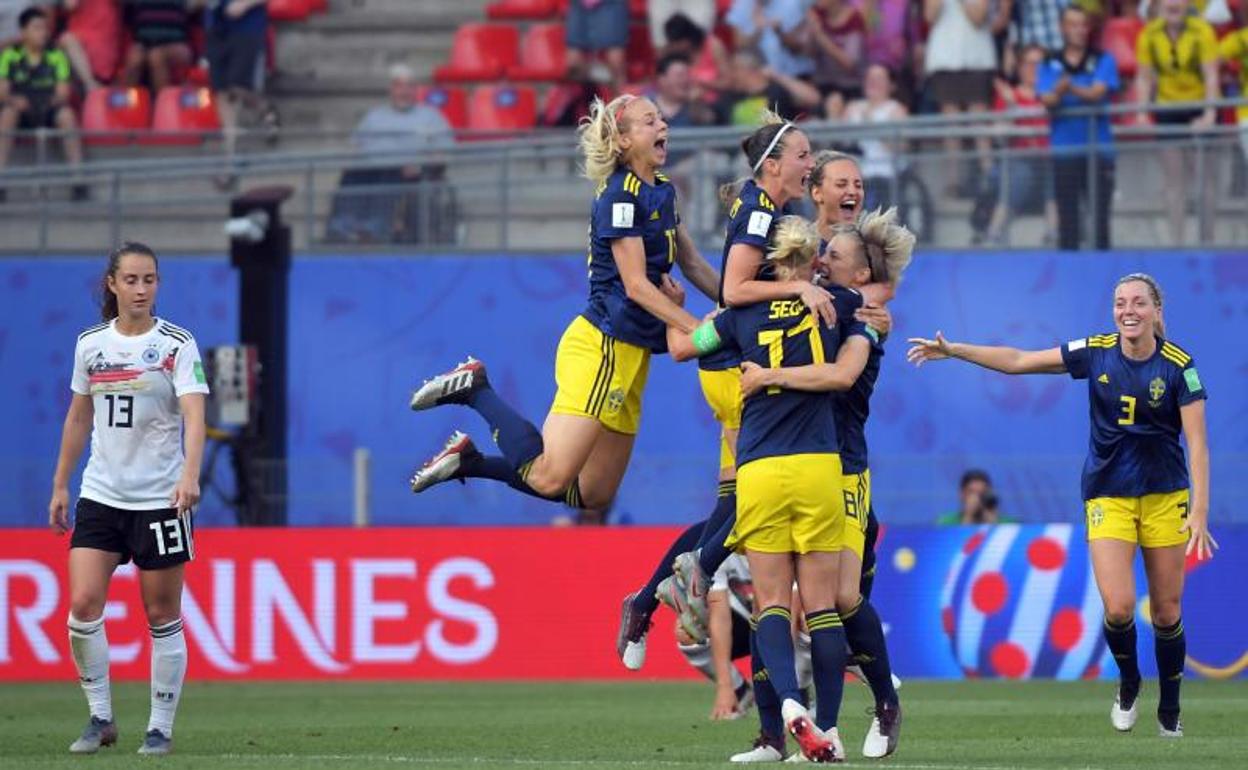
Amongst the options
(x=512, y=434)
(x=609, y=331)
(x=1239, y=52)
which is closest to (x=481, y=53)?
(x=1239, y=52)

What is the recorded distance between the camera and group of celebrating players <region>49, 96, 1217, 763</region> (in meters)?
9.82

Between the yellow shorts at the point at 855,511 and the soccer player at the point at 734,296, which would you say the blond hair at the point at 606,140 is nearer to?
the soccer player at the point at 734,296

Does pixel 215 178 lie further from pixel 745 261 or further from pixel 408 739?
pixel 745 261

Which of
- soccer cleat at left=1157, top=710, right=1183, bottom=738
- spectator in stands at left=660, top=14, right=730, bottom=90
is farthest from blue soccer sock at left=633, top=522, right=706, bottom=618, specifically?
spectator in stands at left=660, top=14, right=730, bottom=90

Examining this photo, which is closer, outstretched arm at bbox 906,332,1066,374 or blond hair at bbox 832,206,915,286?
blond hair at bbox 832,206,915,286

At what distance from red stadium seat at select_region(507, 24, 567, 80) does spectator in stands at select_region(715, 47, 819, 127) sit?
2.15 m

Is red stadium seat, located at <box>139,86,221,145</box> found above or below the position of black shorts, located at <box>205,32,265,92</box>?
below

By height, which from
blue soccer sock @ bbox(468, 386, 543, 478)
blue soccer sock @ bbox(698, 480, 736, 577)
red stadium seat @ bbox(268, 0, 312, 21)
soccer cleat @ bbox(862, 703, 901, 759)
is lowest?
soccer cleat @ bbox(862, 703, 901, 759)

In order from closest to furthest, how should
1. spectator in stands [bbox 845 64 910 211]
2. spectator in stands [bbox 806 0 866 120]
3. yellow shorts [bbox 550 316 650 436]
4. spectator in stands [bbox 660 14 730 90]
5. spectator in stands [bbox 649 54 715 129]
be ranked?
1. yellow shorts [bbox 550 316 650 436]
2. spectator in stands [bbox 845 64 910 211]
3. spectator in stands [bbox 649 54 715 129]
4. spectator in stands [bbox 806 0 866 120]
5. spectator in stands [bbox 660 14 730 90]

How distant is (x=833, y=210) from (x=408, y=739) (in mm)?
3350

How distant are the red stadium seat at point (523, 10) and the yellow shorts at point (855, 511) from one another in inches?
577

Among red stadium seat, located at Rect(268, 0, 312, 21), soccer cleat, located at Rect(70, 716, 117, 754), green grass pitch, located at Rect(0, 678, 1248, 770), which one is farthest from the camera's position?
red stadium seat, located at Rect(268, 0, 312, 21)

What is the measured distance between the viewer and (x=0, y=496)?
739 inches

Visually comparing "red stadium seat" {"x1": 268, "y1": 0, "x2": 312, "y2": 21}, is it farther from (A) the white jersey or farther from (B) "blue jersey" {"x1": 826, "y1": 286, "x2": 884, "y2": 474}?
(B) "blue jersey" {"x1": 826, "y1": 286, "x2": 884, "y2": 474}
